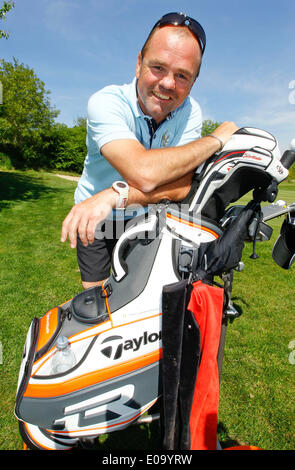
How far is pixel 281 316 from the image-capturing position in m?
3.48

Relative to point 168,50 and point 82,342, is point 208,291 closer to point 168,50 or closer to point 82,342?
point 82,342

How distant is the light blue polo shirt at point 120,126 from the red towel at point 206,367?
77cm

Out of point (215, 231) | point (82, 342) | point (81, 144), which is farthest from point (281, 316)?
point (81, 144)

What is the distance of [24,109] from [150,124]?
74.9 ft

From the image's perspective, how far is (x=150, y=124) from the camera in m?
1.58

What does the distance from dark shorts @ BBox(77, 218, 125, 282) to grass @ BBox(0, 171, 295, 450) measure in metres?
1.12

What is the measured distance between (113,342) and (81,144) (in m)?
27.4

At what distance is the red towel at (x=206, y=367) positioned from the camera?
1066mm

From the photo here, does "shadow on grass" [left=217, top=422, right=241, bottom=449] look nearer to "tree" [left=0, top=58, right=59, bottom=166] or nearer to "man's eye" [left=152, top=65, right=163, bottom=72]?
"man's eye" [left=152, top=65, right=163, bottom=72]

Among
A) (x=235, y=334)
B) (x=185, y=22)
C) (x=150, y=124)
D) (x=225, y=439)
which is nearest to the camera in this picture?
(x=185, y=22)

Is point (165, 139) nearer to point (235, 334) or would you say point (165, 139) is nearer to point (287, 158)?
point (287, 158)

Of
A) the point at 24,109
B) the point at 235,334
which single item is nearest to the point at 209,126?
the point at 24,109

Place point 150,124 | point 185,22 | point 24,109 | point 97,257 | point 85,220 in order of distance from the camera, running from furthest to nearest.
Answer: point 24,109
point 97,257
point 150,124
point 185,22
point 85,220

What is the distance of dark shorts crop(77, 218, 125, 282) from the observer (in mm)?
2068
